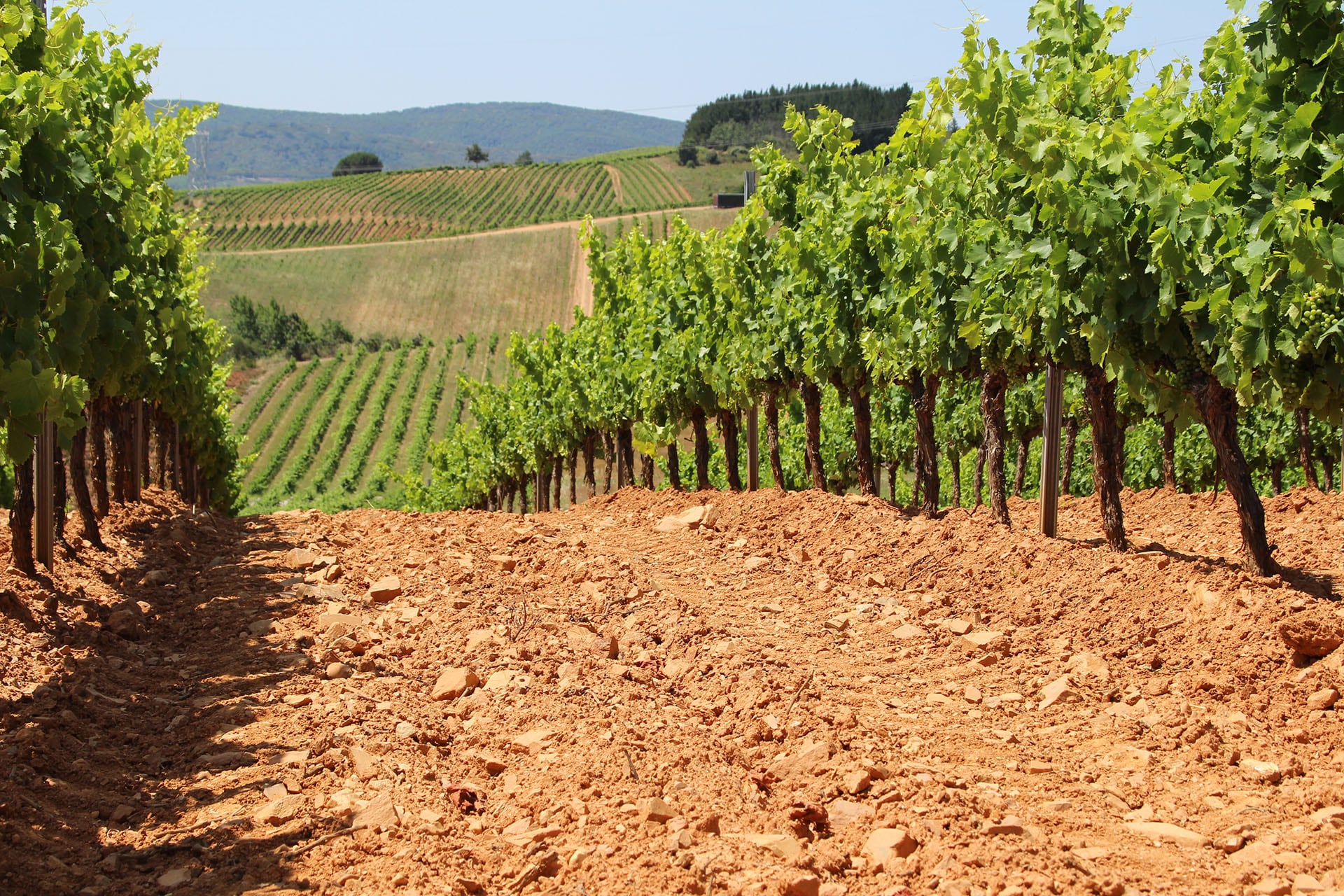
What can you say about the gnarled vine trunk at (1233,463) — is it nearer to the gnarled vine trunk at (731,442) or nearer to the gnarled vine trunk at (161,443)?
the gnarled vine trunk at (731,442)

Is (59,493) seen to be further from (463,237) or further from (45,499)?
(463,237)

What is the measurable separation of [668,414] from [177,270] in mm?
7633

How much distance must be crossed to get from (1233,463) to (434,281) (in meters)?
79.8

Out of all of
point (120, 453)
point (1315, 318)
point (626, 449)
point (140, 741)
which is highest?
point (1315, 318)

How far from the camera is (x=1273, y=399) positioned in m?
7.09

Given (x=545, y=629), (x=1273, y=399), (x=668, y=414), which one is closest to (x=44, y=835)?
(x=545, y=629)

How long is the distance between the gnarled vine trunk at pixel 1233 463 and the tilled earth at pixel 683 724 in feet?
1.41

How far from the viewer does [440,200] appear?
111 meters

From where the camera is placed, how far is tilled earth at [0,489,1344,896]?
4062mm

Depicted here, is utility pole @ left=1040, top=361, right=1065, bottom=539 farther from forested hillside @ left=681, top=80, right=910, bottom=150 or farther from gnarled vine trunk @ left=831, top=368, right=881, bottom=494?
forested hillside @ left=681, top=80, right=910, bottom=150

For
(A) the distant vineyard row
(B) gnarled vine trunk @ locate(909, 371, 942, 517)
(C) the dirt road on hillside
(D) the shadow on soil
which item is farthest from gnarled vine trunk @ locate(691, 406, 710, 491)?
(A) the distant vineyard row

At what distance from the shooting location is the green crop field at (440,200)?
334ft

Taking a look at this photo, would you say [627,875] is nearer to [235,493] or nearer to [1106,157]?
[1106,157]

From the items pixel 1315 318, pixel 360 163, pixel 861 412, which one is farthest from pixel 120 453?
pixel 360 163
